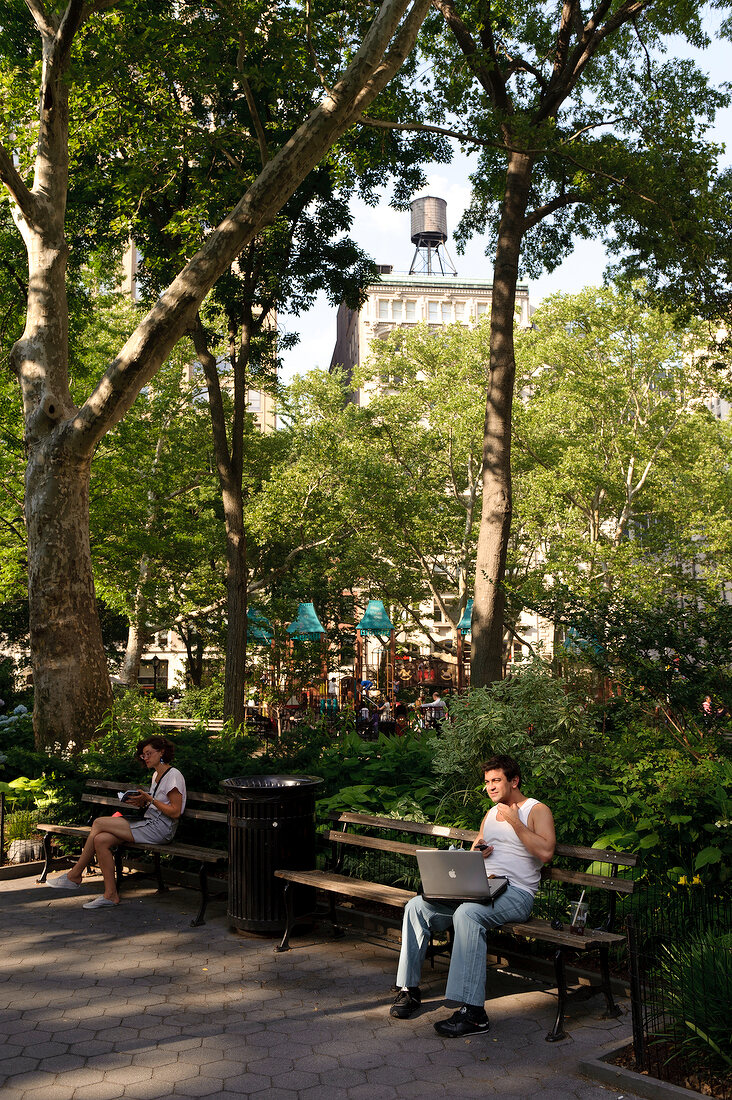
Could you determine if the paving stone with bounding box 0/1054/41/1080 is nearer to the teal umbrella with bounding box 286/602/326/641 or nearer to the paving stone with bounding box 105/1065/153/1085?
the paving stone with bounding box 105/1065/153/1085

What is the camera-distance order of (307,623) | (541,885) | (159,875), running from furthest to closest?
(307,623) < (159,875) < (541,885)

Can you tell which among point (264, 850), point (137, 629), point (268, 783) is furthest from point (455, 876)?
point (137, 629)

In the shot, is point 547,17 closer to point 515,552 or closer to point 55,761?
point 55,761

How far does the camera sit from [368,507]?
31.8m

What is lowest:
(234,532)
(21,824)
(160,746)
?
(21,824)

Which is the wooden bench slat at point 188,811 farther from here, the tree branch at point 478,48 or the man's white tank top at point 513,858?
the tree branch at point 478,48

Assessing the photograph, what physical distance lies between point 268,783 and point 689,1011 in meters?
3.82

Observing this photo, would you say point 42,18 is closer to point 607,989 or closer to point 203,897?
point 203,897

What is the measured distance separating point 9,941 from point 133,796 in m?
1.53

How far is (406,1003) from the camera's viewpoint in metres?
5.33

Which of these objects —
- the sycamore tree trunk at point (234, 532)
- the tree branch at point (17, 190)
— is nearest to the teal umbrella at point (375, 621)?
the sycamore tree trunk at point (234, 532)

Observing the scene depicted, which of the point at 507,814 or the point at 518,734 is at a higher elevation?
the point at 518,734

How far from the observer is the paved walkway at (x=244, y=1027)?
445cm

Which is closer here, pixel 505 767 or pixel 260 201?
pixel 505 767
